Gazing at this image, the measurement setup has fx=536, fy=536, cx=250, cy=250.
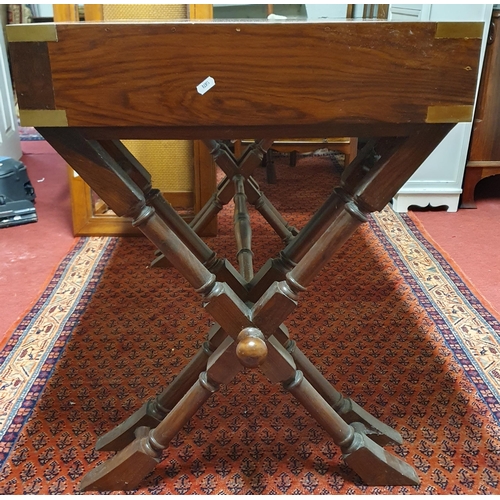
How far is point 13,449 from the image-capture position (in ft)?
3.75

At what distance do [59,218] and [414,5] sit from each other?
1827 mm

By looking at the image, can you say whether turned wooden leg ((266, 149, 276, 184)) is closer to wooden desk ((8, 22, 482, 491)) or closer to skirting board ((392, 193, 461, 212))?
skirting board ((392, 193, 461, 212))

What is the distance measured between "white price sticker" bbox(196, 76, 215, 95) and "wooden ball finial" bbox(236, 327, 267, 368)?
42cm

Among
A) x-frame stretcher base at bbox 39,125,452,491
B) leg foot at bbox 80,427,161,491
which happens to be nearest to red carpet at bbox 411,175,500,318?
x-frame stretcher base at bbox 39,125,452,491

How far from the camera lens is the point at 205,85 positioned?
0.79 m

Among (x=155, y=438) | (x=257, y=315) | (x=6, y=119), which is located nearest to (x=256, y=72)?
(x=257, y=315)

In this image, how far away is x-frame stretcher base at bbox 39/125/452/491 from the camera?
88 cm

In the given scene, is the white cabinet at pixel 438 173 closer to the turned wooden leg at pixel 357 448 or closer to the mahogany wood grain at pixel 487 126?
the mahogany wood grain at pixel 487 126

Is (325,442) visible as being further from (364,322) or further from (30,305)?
(30,305)

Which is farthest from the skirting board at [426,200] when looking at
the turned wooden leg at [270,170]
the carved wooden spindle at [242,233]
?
the carved wooden spindle at [242,233]

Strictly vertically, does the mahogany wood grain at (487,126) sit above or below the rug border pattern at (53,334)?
above

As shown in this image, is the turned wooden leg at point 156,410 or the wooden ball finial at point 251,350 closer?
the wooden ball finial at point 251,350

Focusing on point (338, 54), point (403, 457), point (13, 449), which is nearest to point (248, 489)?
point (403, 457)

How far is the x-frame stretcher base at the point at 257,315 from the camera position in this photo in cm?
88
